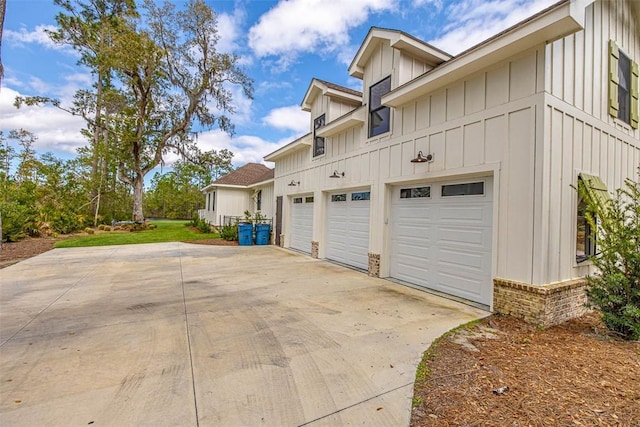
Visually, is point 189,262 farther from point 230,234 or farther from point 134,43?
point 134,43

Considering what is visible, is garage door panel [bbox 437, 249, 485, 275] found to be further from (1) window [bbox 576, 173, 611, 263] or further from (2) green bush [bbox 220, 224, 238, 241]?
(2) green bush [bbox 220, 224, 238, 241]

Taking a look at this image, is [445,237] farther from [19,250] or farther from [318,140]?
[19,250]

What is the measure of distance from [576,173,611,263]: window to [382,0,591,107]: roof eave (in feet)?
7.68

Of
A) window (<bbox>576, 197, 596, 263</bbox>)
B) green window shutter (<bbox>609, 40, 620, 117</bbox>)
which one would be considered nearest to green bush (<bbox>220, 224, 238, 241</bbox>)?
window (<bbox>576, 197, 596, 263</bbox>)

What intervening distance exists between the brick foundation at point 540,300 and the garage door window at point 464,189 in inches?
62.5

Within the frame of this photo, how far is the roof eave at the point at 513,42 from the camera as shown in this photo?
3924 mm

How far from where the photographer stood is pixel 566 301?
464cm

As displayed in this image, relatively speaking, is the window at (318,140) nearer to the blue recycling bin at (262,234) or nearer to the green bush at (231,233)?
the blue recycling bin at (262,234)

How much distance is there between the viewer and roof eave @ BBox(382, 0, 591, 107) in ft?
12.9

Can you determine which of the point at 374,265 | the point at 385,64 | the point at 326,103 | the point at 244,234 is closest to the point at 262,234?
the point at 244,234

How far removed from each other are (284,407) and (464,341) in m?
2.50

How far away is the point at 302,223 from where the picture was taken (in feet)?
39.5

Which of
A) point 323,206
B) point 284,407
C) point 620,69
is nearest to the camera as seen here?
point 284,407

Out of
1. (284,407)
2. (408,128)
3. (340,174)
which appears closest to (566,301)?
(408,128)
